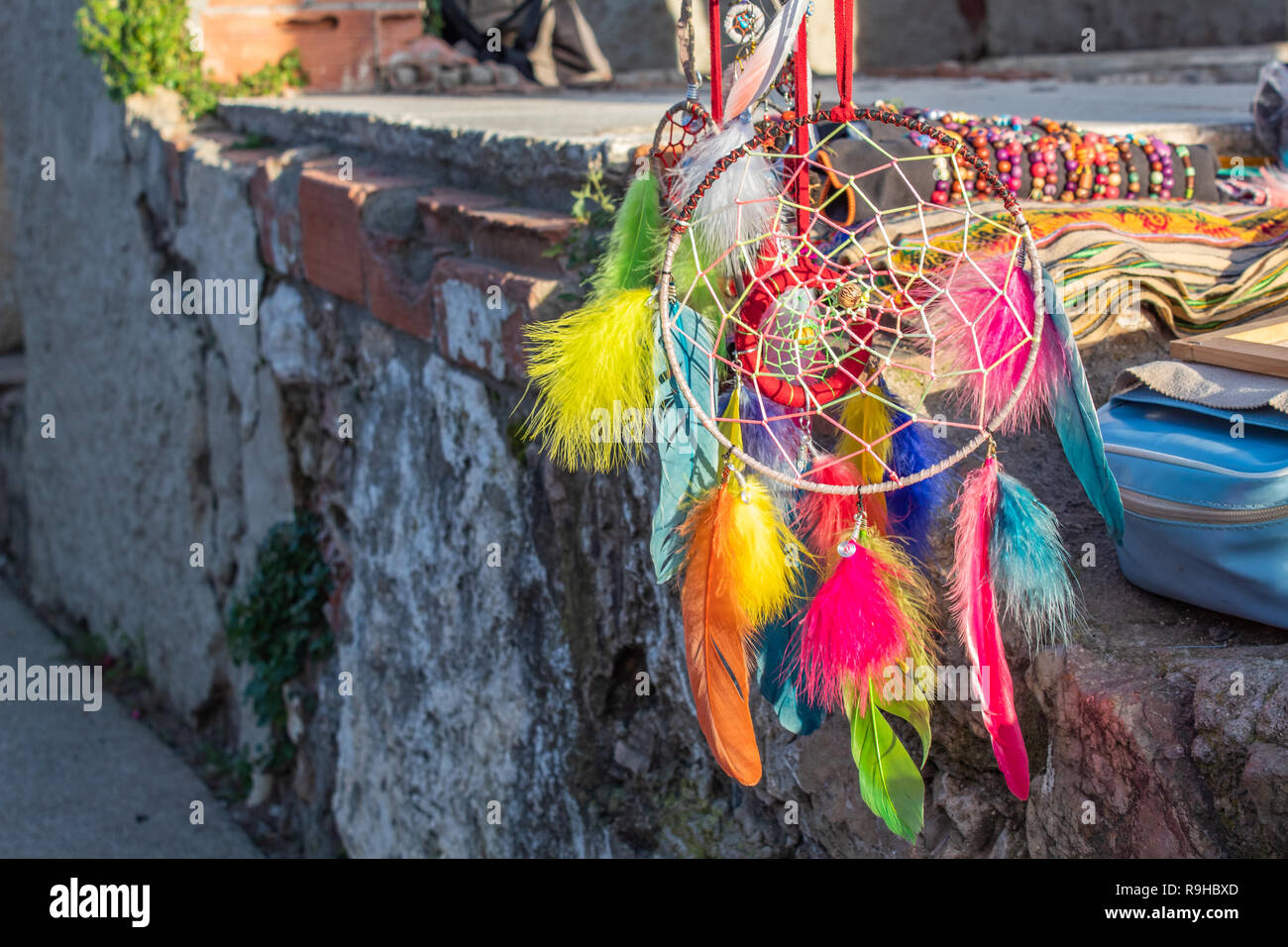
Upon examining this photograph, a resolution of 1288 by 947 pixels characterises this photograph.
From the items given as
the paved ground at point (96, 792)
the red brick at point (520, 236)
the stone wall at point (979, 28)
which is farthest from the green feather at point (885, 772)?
the stone wall at point (979, 28)

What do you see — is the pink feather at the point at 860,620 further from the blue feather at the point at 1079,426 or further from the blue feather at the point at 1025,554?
the blue feather at the point at 1079,426

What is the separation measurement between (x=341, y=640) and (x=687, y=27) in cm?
185

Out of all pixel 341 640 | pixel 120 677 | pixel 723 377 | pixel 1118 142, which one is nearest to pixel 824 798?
pixel 723 377

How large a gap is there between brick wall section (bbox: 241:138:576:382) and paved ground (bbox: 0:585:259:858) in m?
1.62

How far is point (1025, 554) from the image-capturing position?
1.17 m

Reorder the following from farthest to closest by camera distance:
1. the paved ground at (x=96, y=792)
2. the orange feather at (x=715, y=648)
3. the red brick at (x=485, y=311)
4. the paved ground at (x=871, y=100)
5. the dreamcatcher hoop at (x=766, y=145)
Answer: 1. the paved ground at (x=96, y=792)
2. the paved ground at (x=871, y=100)
3. the red brick at (x=485, y=311)
4. the orange feather at (x=715, y=648)
5. the dreamcatcher hoop at (x=766, y=145)

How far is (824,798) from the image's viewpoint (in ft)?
5.13

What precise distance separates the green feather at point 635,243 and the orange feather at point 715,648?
0.29 meters

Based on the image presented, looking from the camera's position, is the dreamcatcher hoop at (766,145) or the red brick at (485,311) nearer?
the dreamcatcher hoop at (766,145)

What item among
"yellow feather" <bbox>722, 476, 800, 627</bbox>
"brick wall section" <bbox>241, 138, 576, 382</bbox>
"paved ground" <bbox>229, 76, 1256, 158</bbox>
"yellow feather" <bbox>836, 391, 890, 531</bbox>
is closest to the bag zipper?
"yellow feather" <bbox>836, 391, 890, 531</bbox>

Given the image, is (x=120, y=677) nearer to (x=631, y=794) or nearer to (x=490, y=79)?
(x=490, y=79)

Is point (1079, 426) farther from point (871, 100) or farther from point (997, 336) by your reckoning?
point (871, 100)

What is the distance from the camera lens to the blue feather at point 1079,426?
3.77 feet

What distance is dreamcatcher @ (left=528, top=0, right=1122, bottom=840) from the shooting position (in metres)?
1.18
